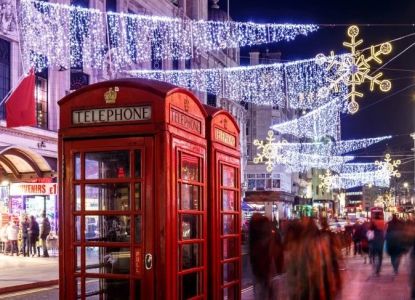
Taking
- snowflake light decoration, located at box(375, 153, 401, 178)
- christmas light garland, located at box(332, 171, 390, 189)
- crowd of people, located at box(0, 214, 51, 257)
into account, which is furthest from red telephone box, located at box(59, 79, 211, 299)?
christmas light garland, located at box(332, 171, 390, 189)

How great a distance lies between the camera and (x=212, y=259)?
26.8ft

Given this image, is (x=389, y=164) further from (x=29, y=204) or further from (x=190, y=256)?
(x=190, y=256)

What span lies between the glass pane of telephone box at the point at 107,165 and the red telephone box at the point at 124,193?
10mm

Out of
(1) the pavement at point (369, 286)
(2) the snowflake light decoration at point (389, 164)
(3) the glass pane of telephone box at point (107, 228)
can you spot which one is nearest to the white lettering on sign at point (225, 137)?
(3) the glass pane of telephone box at point (107, 228)

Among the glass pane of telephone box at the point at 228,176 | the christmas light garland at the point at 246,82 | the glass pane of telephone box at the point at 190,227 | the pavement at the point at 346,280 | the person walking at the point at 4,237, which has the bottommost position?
the pavement at the point at 346,280

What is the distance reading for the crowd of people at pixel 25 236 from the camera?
2769cm

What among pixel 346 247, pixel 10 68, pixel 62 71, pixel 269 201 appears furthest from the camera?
pixel 269 201

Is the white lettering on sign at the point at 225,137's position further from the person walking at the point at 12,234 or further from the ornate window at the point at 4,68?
the person walking at the point at 12,234

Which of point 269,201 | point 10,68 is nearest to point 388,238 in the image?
point 10,68

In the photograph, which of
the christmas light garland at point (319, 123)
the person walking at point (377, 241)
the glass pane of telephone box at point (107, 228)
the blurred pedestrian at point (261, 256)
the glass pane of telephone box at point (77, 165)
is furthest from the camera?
the christmas light garland at point (319, 123)

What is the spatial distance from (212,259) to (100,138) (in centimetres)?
209

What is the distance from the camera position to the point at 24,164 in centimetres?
3016

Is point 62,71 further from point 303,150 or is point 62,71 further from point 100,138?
point 303,150

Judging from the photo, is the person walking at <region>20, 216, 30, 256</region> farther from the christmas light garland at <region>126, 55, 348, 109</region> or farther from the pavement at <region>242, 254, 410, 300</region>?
the pavement at <region>242, 254, 410, 300</region>
